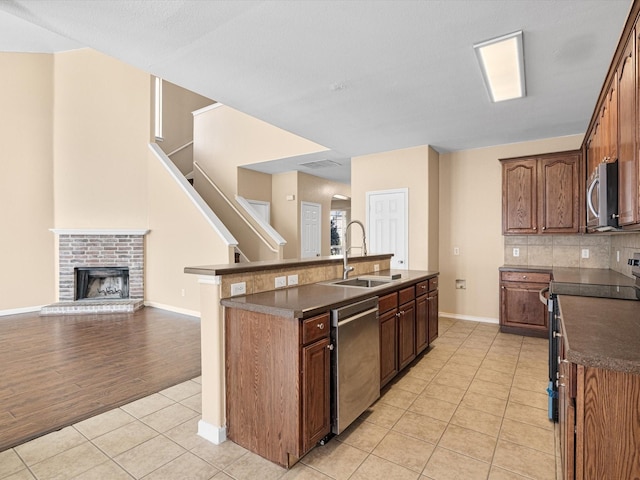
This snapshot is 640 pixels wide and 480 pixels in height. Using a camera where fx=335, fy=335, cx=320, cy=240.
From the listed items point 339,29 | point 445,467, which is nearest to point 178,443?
point 445,467

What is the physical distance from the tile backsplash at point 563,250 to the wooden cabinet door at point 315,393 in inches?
151

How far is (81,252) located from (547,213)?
761 cm

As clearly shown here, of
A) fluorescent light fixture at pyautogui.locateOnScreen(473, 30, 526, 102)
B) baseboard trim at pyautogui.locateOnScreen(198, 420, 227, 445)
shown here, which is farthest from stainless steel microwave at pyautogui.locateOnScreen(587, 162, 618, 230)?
baseboard trim at pyautogui.locateOnScreen(198, 420, 227, 445)

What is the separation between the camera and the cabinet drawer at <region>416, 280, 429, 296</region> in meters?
3.39

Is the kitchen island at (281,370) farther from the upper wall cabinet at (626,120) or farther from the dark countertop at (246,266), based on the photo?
the upper wall cabinet at (626,120)

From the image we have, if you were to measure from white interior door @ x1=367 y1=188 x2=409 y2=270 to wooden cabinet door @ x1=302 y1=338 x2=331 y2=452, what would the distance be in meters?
3.58

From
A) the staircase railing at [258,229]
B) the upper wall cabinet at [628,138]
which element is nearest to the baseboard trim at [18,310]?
the staircase railing at [258,229]

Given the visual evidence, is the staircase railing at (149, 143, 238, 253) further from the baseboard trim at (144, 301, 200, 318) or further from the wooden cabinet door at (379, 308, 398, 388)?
the wooden cabinet door at (379, 308, 398, 388)

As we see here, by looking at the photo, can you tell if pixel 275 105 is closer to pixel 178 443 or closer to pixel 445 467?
pixel 178 443

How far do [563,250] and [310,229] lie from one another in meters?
4.84

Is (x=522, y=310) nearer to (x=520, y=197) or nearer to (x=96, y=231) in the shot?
(x=520, y=197)

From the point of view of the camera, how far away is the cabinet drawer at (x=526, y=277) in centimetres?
428

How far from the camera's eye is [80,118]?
623 centimetres

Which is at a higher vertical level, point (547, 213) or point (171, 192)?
point (171, 192)
